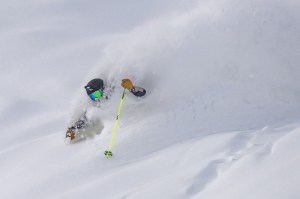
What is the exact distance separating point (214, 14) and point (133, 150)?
2.78 meters

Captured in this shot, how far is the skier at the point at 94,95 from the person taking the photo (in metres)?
Answer: 6.82

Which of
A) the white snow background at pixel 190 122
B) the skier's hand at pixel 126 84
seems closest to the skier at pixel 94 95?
the skier's hand at pixel 126 84

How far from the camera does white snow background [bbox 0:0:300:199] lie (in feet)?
15.3

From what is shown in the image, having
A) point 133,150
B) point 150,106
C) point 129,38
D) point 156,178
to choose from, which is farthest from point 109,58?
point 156,178

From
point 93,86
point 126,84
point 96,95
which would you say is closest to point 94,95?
point 96,95

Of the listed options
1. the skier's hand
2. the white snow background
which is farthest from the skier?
the white snow background

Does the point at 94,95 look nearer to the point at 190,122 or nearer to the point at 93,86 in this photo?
the point at 93,86

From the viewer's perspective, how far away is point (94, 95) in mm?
7035

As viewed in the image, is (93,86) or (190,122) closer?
(190,122)

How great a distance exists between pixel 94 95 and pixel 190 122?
4.95 feet

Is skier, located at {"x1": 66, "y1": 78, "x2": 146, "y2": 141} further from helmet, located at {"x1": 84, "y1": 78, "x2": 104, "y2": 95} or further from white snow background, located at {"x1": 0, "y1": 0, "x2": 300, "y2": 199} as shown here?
white snow background, located at {"x1": 0, "y1": 0, "x2": 300, "y2": 199}

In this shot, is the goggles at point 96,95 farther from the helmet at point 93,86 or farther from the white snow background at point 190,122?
the white snow background at point 190,122

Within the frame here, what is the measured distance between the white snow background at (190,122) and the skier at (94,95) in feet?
0.45

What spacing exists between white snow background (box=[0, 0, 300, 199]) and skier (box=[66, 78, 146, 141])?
137mm
